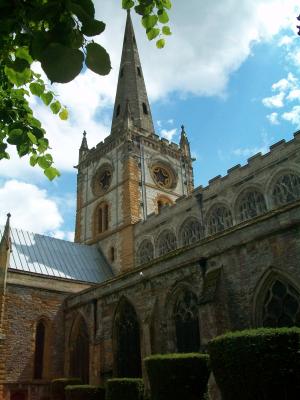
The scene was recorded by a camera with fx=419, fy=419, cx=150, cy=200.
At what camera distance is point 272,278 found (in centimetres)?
1283

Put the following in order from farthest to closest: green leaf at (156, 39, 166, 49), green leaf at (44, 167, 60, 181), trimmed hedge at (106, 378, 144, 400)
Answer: trimmed hedge at (106, 378, 144, 400) → green leaf at (44, 167, 60, 181) → green leaf at (156, 39, 166, 49)

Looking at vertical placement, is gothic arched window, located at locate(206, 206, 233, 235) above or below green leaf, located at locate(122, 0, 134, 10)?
above

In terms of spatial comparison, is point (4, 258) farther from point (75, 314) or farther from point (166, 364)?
point (166, 364)

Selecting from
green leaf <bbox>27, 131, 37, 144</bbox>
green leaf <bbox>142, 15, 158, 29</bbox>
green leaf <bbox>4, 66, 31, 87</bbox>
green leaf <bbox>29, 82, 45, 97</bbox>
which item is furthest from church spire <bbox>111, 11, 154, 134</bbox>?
green leaf <bbox>4, 66, 31, 87</bbox>

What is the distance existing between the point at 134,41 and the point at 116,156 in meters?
17.4

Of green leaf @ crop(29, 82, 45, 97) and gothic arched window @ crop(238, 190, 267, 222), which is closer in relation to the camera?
green leaf @ crop(29, 82, 45, 97)

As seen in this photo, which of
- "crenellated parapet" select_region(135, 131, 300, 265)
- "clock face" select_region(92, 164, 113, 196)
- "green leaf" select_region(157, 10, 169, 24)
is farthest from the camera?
"clock face" select_region(92, 164, 113, 196)

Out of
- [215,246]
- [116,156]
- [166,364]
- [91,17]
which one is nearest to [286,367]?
[166,364]

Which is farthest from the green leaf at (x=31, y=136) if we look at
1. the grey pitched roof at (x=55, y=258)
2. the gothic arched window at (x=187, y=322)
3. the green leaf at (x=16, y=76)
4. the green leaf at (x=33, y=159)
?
the grey pitched roof at (x=55, y=258)

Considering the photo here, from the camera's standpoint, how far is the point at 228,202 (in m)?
24.2

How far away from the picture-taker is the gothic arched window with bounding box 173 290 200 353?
49.0 feet

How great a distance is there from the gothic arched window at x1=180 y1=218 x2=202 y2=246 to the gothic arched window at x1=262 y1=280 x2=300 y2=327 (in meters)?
12.6

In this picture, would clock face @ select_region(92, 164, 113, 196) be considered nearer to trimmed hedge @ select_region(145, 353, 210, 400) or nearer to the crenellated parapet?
the crenellated parapet

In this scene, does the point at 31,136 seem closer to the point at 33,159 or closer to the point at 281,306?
the point at 33,159
